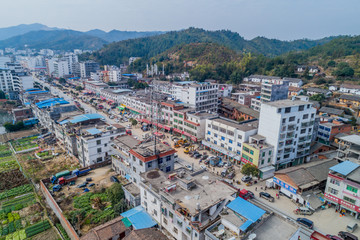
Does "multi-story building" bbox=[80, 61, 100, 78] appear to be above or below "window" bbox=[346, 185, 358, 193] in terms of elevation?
above

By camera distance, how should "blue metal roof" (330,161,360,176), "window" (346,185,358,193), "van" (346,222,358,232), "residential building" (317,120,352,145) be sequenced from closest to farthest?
"van" (346,222,358,232)
"window" (346,185,358,193)
"blue metal roof" (330,161,360,176)
"residential building" (317,120,352,145)

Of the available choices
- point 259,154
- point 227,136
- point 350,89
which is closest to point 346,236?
point 259,154

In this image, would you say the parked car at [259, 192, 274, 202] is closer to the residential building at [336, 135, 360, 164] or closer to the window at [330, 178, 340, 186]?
the window at [330, 178, 340, 186]

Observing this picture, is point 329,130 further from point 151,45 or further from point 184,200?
point 151,45

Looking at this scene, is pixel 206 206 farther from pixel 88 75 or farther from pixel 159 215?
pixel 88 75

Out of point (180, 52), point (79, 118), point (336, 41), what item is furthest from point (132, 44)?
point (79, 118)

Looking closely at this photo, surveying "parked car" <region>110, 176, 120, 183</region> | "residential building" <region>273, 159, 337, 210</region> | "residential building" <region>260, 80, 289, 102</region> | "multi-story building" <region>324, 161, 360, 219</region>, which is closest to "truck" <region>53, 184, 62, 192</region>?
"parked car" <region>110, 176, 120, 183</region>

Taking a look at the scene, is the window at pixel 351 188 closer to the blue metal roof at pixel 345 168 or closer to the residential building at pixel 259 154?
the blue metal roof at pixel 345 168
